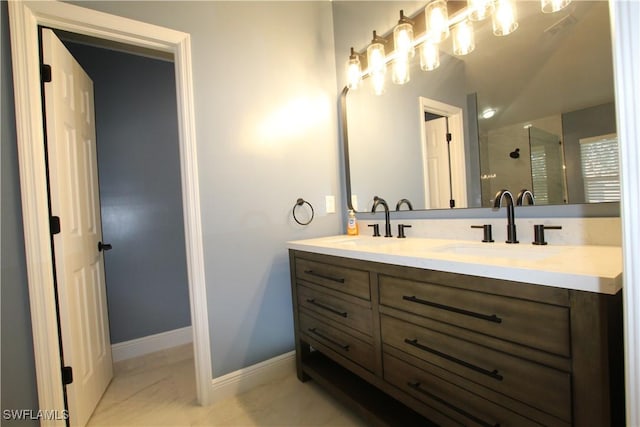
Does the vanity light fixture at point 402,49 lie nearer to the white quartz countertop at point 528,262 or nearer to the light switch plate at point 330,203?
the light switch plate at point 330,203

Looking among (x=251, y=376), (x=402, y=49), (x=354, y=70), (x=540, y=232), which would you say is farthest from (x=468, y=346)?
(x=354, y=70)

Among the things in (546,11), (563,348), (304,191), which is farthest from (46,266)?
(546,11)

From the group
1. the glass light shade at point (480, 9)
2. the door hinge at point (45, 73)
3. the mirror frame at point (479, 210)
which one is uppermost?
the glass light shade at point (480, 9)

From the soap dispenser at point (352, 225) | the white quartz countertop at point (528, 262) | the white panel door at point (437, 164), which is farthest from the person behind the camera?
the soap dispenser at point (352, 225)

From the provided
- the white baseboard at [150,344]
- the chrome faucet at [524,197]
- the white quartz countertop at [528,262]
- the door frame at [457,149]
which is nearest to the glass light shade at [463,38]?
→ the door frame at [457,149]

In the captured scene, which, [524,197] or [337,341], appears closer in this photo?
[524,197]

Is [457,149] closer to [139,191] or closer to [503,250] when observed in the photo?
[503,250]

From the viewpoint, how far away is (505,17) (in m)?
1.29

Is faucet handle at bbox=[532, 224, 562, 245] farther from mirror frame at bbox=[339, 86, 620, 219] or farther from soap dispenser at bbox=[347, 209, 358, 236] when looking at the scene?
soap dispenser at bbox=[347, 209, 358, 236]

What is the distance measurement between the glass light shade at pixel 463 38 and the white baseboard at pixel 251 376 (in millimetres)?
2028

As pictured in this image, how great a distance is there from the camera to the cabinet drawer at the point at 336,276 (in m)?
1.26

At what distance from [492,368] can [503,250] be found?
0.52 meters

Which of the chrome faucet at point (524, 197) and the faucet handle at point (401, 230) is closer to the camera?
the chrome faucet at point (524, 197)

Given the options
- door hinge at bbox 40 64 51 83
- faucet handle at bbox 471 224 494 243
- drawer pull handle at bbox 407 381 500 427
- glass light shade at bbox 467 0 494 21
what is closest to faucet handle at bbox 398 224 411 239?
faucet handle at bbox 471 224 494 243
